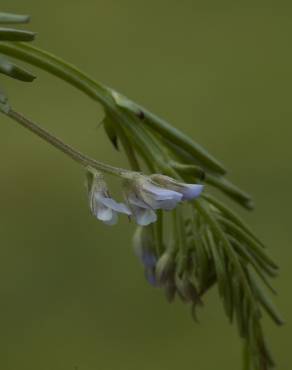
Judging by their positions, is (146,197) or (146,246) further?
(146,246)

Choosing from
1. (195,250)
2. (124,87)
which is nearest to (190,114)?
Result: (124,87)

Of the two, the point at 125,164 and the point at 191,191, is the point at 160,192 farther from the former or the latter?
the point at 125,164

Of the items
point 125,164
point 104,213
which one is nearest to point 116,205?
point 104,213

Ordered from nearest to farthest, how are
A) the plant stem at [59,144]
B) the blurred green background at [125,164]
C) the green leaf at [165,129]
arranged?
1. the plant stem at [59,144]
2. the green leaf at [165,129]
3. the blurred green background at [125,164]

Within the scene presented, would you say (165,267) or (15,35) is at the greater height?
(15,35)

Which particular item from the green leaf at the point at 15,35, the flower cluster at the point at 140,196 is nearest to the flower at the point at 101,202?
the flower cluster at the point at 140,196

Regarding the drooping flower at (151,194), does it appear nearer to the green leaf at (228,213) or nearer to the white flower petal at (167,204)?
the white flower petal at (167,204)
